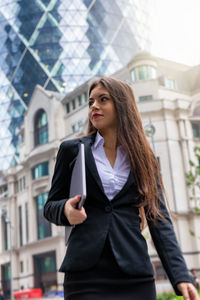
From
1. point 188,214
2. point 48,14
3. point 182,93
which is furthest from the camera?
point 48,14

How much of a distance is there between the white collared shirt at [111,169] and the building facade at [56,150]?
26981mm

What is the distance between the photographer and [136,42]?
7812 cm

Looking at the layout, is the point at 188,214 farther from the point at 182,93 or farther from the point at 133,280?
the point at 133,280

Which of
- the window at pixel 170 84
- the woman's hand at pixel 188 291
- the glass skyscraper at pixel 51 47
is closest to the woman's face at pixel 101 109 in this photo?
the woman's hand at pixel 188 291

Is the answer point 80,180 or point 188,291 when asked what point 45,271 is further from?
point 80,180

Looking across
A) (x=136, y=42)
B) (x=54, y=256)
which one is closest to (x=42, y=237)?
(x=54, y=256)

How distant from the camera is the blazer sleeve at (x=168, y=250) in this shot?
2.18 m

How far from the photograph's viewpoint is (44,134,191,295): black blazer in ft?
7.07

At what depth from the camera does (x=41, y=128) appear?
2060 inches

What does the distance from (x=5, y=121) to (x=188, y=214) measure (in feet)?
148

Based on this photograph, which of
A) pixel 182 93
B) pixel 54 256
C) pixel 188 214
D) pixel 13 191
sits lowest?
pixel 54 256

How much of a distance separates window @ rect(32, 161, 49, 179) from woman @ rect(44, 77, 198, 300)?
1826 inches

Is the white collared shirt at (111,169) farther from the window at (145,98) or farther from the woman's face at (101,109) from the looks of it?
the window at (145,98)

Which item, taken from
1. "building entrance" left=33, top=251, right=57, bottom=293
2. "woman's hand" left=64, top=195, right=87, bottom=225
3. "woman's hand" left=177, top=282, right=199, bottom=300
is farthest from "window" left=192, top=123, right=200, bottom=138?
"woman's hand" left=64, top=195, right=87, bottom=225
